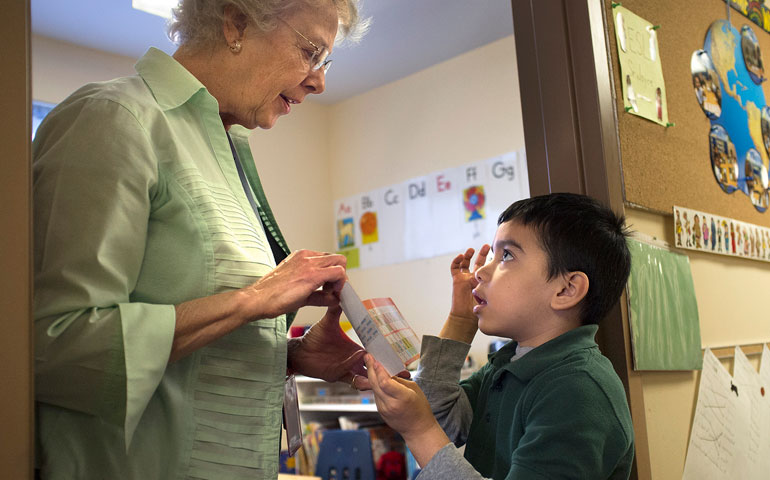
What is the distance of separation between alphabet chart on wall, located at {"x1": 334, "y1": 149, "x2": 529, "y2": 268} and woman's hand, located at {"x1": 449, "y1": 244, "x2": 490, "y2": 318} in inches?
104

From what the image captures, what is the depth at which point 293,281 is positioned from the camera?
862mm

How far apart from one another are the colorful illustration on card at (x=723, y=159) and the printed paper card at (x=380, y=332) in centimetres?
115

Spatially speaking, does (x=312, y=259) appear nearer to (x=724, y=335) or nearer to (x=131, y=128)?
(x=131, y=128)

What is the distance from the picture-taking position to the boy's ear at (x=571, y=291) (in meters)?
1.13

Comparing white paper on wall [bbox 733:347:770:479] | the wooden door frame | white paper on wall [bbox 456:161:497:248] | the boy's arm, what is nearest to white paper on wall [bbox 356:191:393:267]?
white paper on wall [bbox 456:161:497:248]

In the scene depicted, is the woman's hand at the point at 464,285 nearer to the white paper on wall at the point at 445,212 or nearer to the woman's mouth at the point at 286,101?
the woman's mouth at the point at 286,101

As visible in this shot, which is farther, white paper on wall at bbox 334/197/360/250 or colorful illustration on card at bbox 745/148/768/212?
white paper on wall at bbox 334/197/360/250

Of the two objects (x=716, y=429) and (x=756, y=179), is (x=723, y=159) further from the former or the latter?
(x=716, y=429)

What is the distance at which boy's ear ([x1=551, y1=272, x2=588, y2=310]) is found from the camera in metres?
1.13

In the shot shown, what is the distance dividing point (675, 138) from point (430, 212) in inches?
111

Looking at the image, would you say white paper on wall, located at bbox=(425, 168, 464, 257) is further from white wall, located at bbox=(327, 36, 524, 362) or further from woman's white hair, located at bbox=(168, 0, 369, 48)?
woman's white hair, located at bbox=(168, 0, 369, 48)

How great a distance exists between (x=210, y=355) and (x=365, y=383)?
35cm

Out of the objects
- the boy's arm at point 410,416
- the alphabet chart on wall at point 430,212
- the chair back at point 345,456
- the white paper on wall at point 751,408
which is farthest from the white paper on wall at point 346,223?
the boy's arm at point 410,416

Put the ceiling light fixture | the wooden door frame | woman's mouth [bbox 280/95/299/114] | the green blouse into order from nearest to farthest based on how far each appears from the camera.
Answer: the wooden door frame < the green blouse < woman's mouth [bbox 280/95/299/114] < the ceiling light fixture
